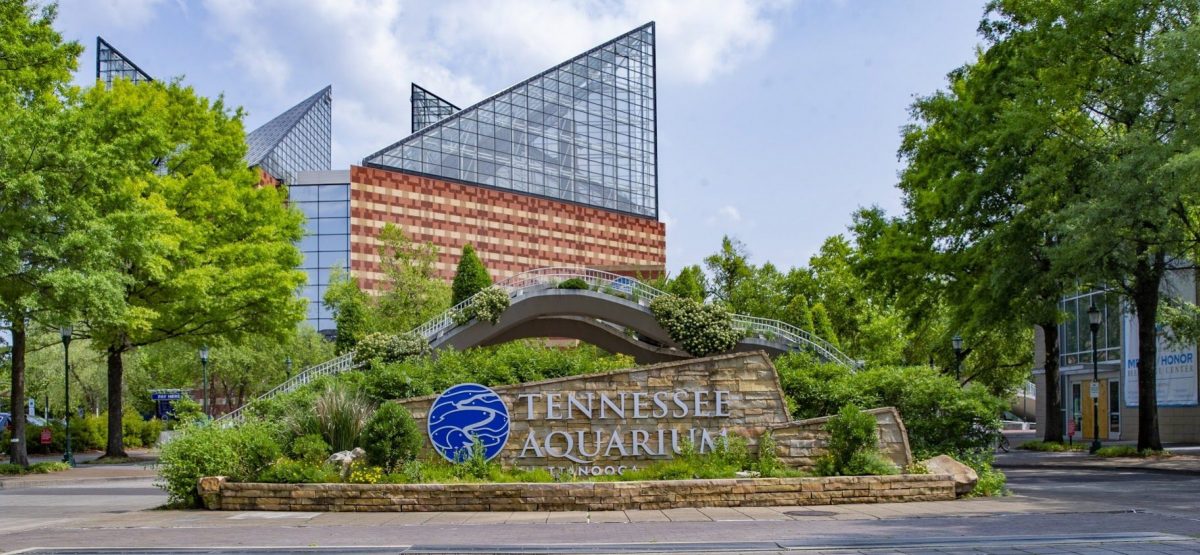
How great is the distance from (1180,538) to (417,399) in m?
11.1

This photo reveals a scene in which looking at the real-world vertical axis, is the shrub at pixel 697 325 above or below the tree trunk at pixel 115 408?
above

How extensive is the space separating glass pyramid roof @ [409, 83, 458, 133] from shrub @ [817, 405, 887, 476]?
11491 centimetres

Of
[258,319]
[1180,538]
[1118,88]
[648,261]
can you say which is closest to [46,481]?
[258,319]

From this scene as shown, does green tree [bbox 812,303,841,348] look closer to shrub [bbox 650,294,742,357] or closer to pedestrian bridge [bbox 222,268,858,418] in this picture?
pedestrian bridge [bbox 222,268,858,418]

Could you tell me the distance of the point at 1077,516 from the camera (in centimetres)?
1259

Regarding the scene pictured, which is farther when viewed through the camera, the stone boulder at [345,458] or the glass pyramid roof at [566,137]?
the glass pyramid roof at [566,137]

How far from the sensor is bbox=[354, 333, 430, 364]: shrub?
3559 cm

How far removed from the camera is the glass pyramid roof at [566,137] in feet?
327

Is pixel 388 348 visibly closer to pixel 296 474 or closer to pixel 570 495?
pixel 296 474

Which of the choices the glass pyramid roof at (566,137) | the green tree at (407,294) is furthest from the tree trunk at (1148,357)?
the glass pyramid roof at (566,137)

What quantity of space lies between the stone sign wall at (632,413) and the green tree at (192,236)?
15.3m

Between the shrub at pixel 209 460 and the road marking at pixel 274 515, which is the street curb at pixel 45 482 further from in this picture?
the road marking at pixel 274 515

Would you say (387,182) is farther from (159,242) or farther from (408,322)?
(159,242)

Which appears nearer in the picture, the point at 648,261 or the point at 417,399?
the point at 417,399
